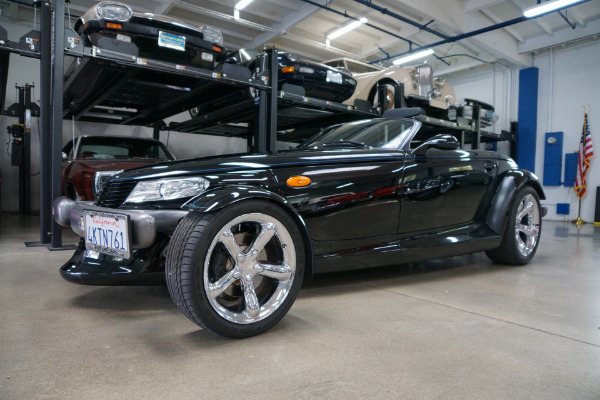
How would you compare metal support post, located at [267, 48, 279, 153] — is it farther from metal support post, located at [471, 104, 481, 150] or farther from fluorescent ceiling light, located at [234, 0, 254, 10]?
metal support post, located at [471, 104, 481, 150]

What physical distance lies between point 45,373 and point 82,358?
5.5 inches

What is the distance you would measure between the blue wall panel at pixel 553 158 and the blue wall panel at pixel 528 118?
377 mm

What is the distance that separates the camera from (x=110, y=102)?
6.61 m

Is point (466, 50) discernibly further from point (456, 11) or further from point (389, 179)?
point (389, 179)

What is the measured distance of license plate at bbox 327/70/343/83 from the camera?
5.34 meters

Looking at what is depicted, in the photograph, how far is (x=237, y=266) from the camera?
167 cm

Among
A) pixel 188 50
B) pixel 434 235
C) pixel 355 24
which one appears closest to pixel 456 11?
pixel 355 24

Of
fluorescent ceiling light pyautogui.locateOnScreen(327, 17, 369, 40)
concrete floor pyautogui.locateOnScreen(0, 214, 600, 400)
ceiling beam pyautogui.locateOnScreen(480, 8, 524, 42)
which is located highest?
ceiling beam pyautogui.locateOnScreen(480, 8, 524, 42)

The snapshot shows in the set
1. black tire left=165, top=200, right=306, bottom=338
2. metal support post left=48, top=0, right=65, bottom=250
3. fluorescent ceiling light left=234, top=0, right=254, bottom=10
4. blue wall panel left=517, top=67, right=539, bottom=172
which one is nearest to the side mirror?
black tire left=165, top=200, right=306, bottom=338

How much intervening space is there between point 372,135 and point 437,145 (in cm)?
45

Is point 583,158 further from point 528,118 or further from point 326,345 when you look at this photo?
point 326,345

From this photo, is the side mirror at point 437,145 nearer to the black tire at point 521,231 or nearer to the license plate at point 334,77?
the black tire at point 521,231

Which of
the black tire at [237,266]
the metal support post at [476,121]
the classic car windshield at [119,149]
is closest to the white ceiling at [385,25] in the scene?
the metal support post at [476,121]

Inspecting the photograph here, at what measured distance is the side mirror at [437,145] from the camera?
2.53 metres
